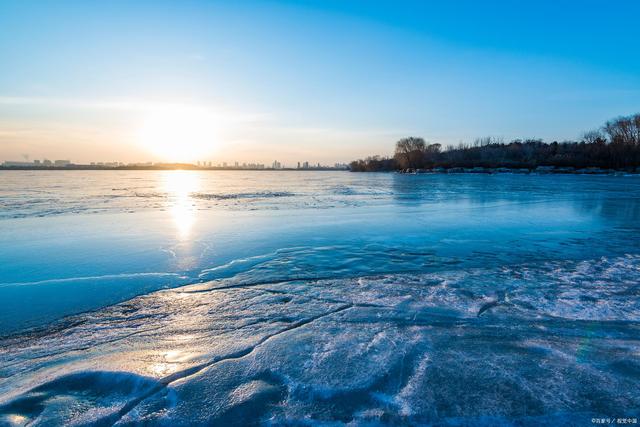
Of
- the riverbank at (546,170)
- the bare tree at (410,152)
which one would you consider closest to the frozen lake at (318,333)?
the riverbank at (546,170)

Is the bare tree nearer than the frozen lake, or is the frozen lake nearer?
the frozen lake

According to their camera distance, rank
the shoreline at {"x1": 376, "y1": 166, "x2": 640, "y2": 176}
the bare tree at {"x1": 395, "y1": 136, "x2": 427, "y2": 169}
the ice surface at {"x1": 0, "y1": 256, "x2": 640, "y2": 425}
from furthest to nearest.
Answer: the bare tree at {"x1": 395, "y1": 136, "x2": 427, "y2": 169}
the shoreline at {"x1": 376, "y1": 166, "x2": 640, "y2": 176}
the ice surface at {"x1": 0, "y1": 256, "x2": 640, "y2": 425}

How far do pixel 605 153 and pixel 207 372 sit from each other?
91682mm

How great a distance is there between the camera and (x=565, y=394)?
2.21 metres

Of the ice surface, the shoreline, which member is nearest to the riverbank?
the shoreline

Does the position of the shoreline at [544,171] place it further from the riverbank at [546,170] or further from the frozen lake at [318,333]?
the frozen lake at [318,333]

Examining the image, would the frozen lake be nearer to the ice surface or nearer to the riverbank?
the ice surface

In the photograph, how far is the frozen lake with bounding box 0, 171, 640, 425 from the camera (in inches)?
84.2

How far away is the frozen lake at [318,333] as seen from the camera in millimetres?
2139

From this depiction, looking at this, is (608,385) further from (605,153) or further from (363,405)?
(605,153)

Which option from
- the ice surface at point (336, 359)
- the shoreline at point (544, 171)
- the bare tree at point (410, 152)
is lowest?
the ice surface at point (336, 359)

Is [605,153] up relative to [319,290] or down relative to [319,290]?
up

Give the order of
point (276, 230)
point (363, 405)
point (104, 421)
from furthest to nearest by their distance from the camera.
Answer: point (276, 230)
point (363, 405)
point (104, 421)

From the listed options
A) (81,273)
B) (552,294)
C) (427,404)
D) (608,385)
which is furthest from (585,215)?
(81,273)
